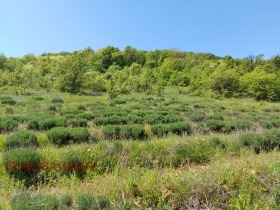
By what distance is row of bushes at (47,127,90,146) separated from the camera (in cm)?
854

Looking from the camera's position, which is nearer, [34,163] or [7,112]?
[34,163]

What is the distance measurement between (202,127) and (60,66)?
102 feet

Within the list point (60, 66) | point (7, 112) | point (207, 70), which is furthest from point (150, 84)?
point (7, 112)

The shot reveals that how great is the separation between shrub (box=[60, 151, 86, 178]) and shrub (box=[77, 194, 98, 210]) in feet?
7.16

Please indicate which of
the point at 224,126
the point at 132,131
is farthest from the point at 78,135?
the point at 224,126

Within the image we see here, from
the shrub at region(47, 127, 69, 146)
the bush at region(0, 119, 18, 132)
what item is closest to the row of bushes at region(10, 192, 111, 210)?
the shrub at region(47, 127, 69, 146)

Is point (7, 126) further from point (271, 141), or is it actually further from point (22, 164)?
point (271, 141)

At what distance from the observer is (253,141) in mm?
7656

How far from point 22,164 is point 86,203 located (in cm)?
282

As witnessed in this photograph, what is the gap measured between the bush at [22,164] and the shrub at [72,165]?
2.04ft

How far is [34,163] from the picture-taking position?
5.44 meters

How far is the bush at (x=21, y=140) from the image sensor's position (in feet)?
24.5

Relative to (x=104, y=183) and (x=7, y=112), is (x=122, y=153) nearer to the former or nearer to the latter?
(x=104, y=183)

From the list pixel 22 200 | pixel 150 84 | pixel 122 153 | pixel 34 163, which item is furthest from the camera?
pixel 150 84
